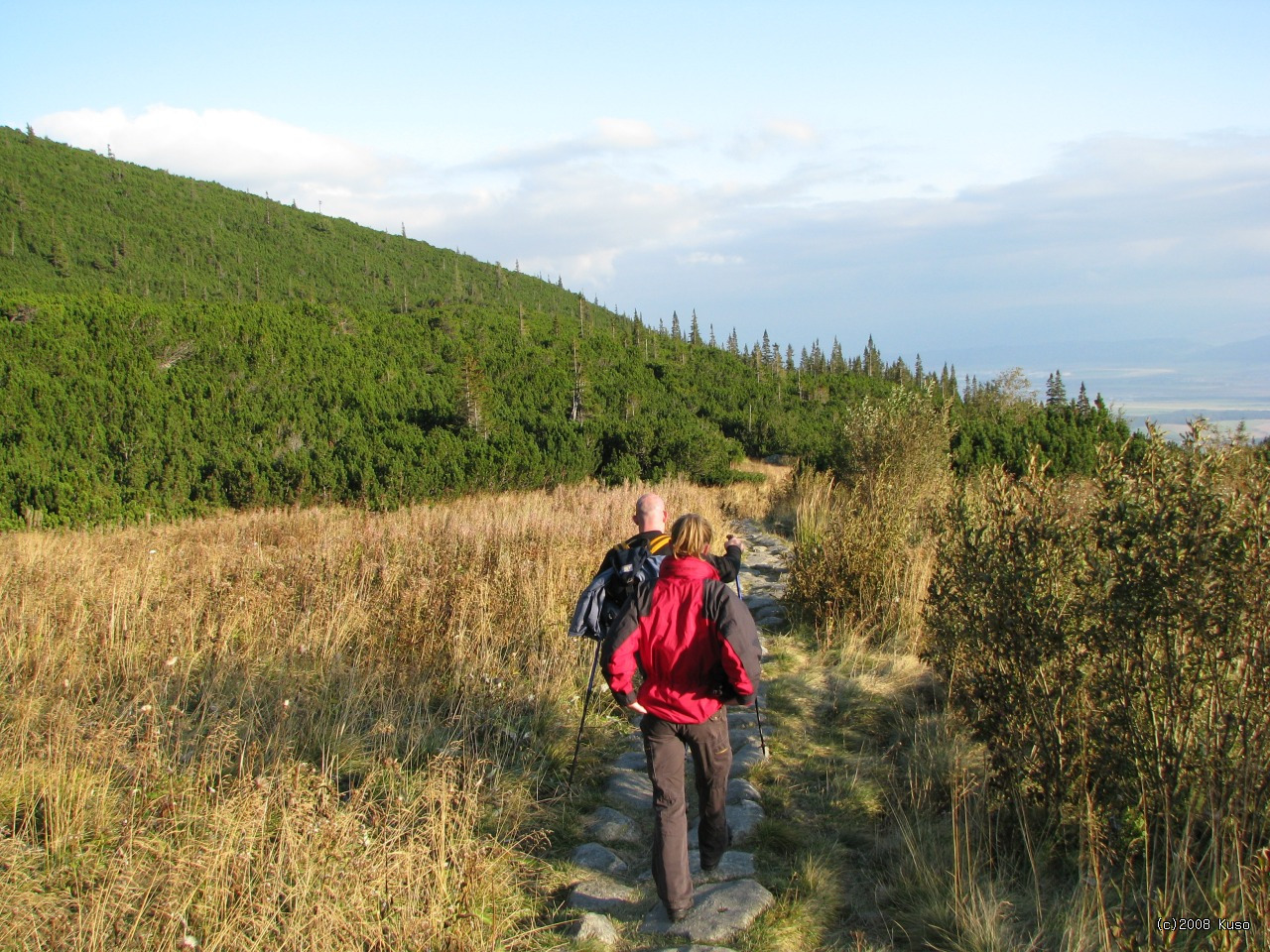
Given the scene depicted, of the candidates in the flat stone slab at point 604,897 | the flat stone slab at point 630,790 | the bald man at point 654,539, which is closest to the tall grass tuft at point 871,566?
the bald man at point 654,539

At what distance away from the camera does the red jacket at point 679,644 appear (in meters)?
3.08

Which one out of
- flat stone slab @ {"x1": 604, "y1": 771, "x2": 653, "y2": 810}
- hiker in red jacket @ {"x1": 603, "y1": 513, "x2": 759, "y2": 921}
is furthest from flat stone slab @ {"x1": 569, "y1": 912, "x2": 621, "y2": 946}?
flat stone slab @ {"x1": 604, "y1": 771, "x2": 653, "y2": 810}

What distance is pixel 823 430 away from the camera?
94.3 ft

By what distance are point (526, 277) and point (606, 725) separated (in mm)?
73148

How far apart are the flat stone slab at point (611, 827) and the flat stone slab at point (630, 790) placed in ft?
0.49

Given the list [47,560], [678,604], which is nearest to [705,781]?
[678,604]

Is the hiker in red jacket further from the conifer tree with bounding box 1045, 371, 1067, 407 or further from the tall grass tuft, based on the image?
the conifer tree with bounding box 1045, 371, 1067, 407

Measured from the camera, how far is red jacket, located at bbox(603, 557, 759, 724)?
3080 millimetres

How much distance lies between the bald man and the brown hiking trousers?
→ 2.32ft

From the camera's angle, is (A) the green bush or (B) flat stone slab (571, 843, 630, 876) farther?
(B) flat stone slab (571, 843, 630, 876)

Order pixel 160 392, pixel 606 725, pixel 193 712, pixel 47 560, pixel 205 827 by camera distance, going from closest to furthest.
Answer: pixel 205 827
pixel 193 712
pixel 606 725
pixel 47 560
pixel 160 392

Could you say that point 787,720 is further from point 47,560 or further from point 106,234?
point 106,234

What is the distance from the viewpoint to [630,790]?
4.24 m

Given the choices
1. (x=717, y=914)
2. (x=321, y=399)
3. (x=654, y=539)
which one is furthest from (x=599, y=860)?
(x=321, y=399)
